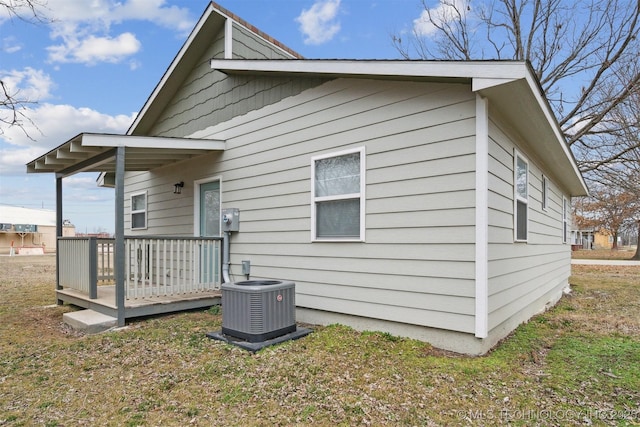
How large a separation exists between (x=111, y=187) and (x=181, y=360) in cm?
780

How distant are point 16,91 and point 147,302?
10.9ft

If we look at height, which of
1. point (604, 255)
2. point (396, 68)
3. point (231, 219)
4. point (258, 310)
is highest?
point (396, 68)

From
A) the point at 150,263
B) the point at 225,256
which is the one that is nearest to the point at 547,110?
the point at 225,256

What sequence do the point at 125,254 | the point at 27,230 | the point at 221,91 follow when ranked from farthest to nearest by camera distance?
the point at 27,230, the point at 221,91, the point at 125,254

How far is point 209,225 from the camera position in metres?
7.21

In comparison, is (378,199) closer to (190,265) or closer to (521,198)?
(521,198)

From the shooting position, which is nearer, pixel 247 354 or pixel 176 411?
pixel 176 411

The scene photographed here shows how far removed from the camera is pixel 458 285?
12.9 feet

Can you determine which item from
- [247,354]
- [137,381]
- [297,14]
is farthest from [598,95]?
[137,381]

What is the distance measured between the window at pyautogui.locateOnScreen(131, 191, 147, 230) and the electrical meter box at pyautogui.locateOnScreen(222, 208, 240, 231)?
11.4ft

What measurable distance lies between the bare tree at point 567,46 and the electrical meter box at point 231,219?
1408 cm

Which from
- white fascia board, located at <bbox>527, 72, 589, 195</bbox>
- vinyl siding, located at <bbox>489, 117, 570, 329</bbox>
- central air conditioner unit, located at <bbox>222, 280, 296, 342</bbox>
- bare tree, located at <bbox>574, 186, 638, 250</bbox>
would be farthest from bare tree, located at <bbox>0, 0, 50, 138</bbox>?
bare tree, located at <bbox>574, 186, 638, 250</bbox>

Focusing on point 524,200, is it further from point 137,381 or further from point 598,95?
point 598,95

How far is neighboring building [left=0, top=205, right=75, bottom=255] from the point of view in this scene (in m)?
34.7
